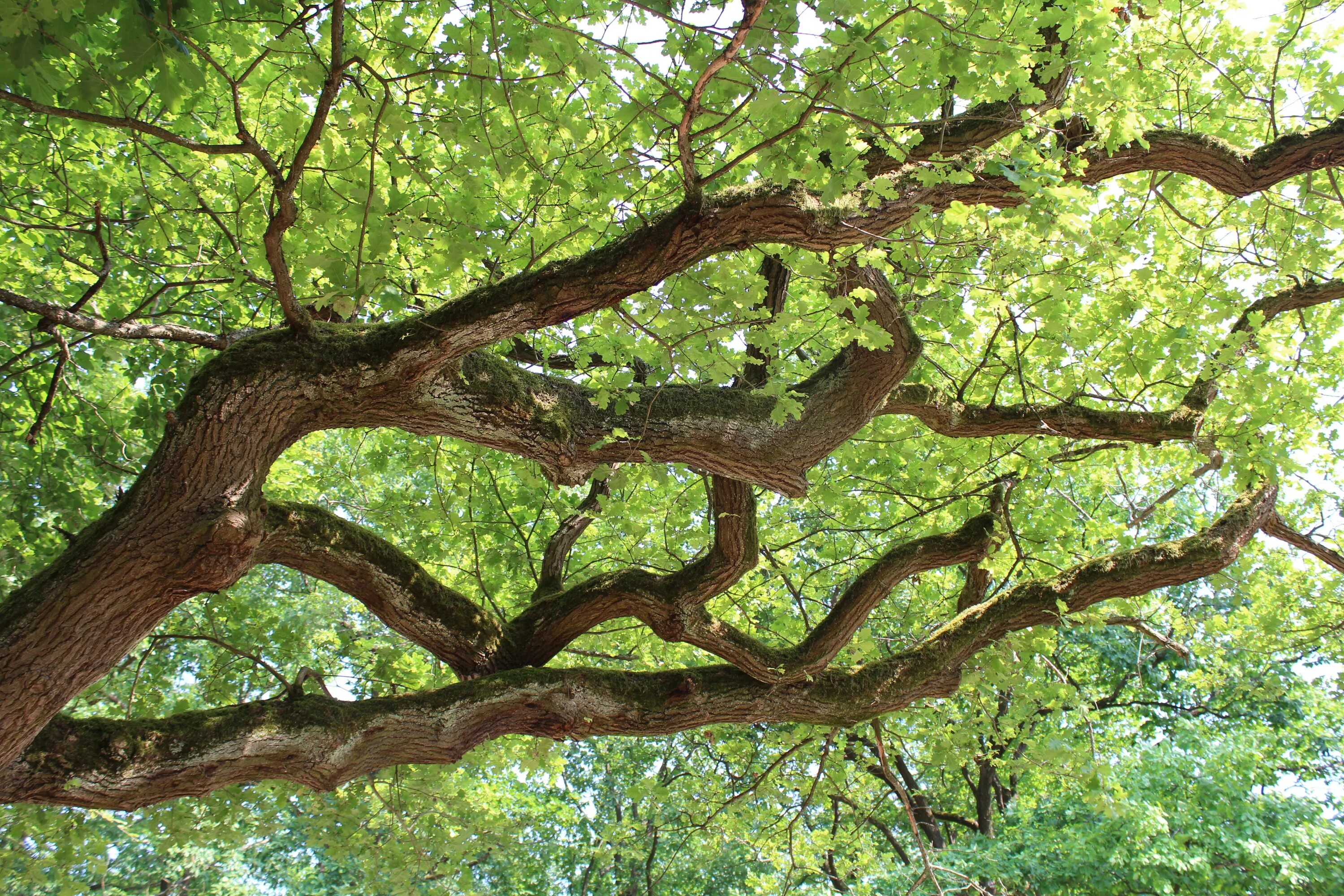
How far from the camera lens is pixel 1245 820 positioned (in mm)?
9906

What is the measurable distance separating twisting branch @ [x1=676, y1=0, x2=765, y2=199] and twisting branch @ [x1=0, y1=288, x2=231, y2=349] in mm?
2584

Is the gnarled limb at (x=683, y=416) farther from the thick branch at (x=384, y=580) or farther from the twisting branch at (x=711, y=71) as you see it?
the twisting branch at (x=711, y=71)

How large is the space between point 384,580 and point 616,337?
69.2 inches

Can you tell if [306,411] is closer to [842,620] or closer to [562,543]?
[562,543]

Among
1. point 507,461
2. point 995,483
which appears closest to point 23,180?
point 507,461

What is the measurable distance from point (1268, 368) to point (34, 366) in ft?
22.2

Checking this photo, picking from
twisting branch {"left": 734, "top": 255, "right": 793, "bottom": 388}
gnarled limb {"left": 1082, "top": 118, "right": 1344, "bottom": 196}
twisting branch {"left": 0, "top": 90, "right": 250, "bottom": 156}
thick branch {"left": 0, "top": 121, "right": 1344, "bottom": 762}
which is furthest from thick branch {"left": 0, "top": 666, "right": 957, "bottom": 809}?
gnarled limb {"left": 1082, "top": 118, "right": 1344, "bottom": 196}

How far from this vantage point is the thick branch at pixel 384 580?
13.3 ft

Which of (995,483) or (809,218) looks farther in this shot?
(995,483)

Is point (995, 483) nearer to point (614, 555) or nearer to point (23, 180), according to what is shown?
point (614, 555)

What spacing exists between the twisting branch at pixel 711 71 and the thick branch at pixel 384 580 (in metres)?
2.45

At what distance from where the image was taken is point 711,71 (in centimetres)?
244

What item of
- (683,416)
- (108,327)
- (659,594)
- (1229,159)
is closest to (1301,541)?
(1229,159)

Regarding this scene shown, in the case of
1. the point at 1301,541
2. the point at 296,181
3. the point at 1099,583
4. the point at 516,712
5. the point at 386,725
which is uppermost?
the point at 1301,541
